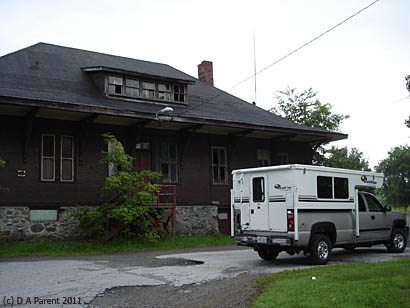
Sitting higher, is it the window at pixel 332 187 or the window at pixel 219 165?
the window at pixel 219 165

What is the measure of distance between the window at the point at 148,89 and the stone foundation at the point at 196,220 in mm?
5516

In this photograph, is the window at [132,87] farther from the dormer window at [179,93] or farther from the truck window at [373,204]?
the truck window at [373,204]

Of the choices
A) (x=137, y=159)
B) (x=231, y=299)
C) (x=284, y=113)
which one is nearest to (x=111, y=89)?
(x=137, y=159)

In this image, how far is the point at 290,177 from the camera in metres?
11.8

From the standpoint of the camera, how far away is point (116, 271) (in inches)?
435

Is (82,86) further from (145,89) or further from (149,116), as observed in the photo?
(149,116)

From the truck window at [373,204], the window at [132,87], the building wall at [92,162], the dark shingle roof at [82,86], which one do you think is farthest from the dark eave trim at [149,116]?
Answer: the truck window at [373,204]

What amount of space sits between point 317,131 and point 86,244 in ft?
43.9

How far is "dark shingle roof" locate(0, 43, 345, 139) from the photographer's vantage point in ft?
60.1

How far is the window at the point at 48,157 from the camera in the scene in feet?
60.1

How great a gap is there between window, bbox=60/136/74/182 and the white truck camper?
8229mm

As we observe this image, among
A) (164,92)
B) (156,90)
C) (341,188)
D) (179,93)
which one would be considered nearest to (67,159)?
(156,90)

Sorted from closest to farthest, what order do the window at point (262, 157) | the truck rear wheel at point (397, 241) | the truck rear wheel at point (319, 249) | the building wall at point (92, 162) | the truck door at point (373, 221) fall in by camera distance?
the truck rear wheel at point (319, 249) → the truck door at point (373, 221) → the truck rear wheel at point (397, 241) → the building wall at point (92, 162) → the window at point (262, 157)

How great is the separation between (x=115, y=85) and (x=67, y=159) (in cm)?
438
